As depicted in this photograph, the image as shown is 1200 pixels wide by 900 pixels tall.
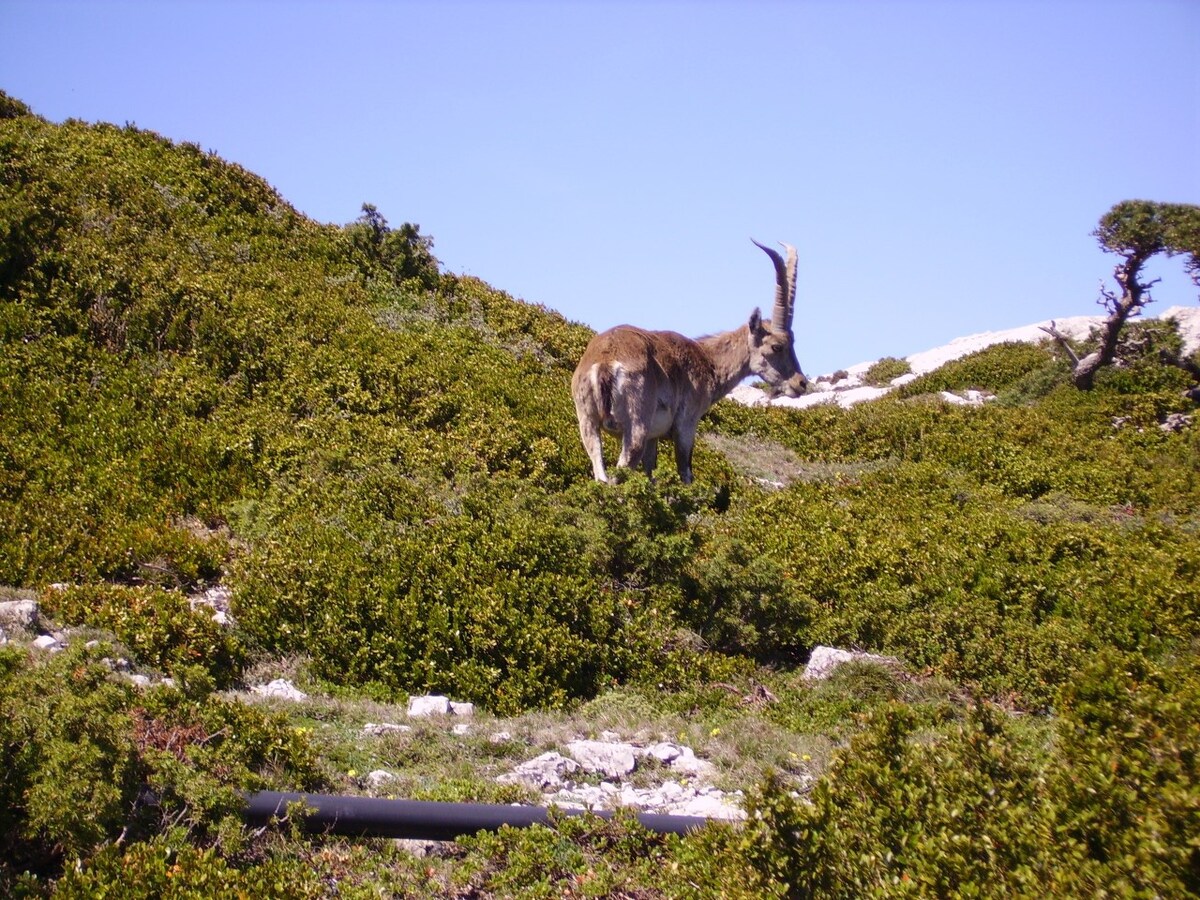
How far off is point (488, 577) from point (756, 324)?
8.22m

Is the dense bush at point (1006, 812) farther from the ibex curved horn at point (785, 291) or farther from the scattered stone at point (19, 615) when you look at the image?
the ibex curved horn at point (785, 291)

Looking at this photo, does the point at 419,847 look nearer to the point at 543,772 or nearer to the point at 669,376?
the point at 543,772

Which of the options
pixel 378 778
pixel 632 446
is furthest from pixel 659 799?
pixel 632 446

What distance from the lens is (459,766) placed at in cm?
628

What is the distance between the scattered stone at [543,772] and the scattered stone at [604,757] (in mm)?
98

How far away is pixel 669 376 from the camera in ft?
44.9

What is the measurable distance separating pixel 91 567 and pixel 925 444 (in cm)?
1478

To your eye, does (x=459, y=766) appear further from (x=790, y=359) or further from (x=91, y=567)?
(x=790, y=359)

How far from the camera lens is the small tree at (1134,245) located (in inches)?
955

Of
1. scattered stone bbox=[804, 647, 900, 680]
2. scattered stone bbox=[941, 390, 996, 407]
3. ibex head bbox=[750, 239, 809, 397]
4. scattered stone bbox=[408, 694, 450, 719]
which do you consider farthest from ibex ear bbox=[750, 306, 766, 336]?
scattered stone bbox=[941, 390, 996, 407]

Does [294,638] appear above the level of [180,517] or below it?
below

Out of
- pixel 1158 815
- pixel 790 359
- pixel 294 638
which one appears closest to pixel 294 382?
pixel 294 638

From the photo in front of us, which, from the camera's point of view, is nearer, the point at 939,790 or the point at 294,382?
the point at 939,790

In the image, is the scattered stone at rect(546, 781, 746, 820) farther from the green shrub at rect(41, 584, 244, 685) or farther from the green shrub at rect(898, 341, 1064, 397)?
the green shrub at rect(898, 341, 1064, 397)
